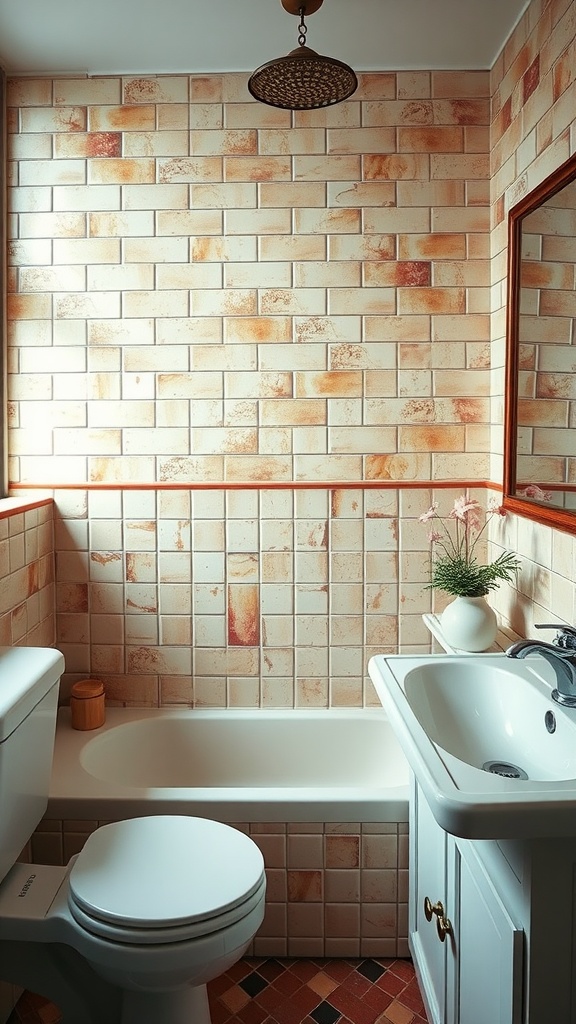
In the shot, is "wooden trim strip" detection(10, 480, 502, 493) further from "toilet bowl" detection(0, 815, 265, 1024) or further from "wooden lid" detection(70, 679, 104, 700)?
"toilet bowl" detection(0, 815, 265, 1024)

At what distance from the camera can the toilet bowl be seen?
143cm

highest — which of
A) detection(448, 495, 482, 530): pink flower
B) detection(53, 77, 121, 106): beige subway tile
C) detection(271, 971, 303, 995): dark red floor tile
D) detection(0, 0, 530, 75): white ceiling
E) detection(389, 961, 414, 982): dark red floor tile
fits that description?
detection(0, 0, 530, 75): white ceiling

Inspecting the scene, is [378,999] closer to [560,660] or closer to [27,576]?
[560,660]

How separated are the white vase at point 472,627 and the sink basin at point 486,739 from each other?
0.90 feet

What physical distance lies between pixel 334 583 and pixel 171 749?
791mm

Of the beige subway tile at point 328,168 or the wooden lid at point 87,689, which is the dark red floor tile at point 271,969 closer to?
the wooden lid at point 87,689

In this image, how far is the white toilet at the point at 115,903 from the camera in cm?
144

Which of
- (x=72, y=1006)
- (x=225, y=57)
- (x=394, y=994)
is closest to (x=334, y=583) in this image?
(x=394, y=994)

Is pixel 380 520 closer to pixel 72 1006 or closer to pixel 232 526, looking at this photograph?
pixel 232 526

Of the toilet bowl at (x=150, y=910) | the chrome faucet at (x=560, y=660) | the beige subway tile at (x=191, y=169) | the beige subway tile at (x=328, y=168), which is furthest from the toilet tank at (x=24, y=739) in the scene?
the beige subway tile at (x=328, y=168)

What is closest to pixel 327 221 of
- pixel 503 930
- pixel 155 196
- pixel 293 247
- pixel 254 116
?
pixel 293 247

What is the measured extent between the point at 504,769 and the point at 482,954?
1.13 feet

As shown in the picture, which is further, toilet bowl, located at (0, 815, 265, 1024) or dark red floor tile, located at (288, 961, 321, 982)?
dark red floor tile, located at (288, 961, 321, 982)

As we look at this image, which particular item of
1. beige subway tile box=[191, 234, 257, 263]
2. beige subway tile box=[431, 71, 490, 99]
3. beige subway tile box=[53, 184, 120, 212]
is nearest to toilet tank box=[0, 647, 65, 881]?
beige subway tile box=[191, 234, 257, 263]
